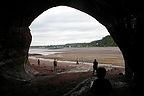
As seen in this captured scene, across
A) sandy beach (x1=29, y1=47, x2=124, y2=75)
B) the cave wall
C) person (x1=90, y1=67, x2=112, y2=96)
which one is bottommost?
sandy beach (x1=29, y1=47, x2=124, y2=75)

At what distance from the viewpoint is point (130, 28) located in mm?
10312

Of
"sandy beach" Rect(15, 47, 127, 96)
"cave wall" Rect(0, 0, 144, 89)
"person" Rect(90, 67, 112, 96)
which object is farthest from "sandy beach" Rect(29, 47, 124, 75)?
"person" Rect(90, 67, 112, 96)

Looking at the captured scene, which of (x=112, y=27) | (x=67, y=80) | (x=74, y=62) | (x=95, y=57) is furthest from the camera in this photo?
(x=95, y=57)

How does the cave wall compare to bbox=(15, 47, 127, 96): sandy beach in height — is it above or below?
above

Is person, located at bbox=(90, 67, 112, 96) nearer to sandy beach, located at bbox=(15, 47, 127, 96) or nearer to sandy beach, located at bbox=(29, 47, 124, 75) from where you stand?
sandy beach, located at bbox=(15, 47, 127, 96)

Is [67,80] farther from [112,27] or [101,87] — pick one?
[101,87]

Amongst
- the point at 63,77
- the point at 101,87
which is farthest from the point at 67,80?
the point at 101,87

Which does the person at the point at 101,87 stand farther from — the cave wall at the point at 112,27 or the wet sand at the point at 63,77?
the wet sand at the point at 63,77

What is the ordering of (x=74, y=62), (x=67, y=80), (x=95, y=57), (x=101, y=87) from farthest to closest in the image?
(x=95, y=57) → (x=74, y=62) → (x=67, y=80) → (x=101, y=87)

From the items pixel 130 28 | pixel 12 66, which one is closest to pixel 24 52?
pixel 12 66

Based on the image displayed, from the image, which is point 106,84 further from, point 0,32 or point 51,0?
point 51,0

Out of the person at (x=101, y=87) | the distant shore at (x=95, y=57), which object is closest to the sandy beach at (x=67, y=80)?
the person at (x=101, y=87)

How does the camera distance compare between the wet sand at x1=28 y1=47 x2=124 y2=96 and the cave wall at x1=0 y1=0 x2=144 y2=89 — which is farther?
the wet sand at x1=28 y1=47 x2=124 y2=96

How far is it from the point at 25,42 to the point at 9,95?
9331mm
